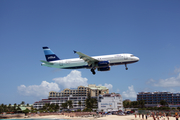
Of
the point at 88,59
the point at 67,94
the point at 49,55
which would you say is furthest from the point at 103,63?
the point at 67,94

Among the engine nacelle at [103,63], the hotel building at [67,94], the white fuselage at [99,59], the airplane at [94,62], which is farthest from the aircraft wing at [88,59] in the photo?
the hotel building at [67,94]

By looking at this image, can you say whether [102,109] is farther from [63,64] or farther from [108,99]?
[63,64]

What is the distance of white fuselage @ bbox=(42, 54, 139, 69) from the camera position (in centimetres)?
5547

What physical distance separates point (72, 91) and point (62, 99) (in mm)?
19073

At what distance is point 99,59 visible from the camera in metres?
57.5

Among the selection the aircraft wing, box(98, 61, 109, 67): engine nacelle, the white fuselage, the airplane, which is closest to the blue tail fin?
the airplane

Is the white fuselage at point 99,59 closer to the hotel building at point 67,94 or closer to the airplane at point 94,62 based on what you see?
the airplane at point 94,62

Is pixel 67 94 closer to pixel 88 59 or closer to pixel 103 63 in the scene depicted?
pixel 88 59

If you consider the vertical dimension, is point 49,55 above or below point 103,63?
above

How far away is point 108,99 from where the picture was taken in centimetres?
13062

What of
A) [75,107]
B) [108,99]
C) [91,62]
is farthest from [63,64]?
[75,107]

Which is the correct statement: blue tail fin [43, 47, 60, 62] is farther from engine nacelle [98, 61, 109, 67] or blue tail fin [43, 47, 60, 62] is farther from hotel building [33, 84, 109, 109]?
hotel building [33, 84, 109, 109]

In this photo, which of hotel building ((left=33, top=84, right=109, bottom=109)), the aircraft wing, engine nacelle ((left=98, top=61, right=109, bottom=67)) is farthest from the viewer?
hotel building ((left=33, top=84, right=109, bottom=109))

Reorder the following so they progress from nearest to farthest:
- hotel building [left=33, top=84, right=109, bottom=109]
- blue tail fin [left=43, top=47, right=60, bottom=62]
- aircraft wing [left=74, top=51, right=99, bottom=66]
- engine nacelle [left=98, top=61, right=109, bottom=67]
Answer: aircraft wing [left=74, top=51, right=99, bottom=66], engine nacelle [left=98, top=61, right=109, bottom=67], blue tail fin [left=43, top=47, right=60, bottom=62], hotel building [left=33, top=84, right=109, bottom=109]
